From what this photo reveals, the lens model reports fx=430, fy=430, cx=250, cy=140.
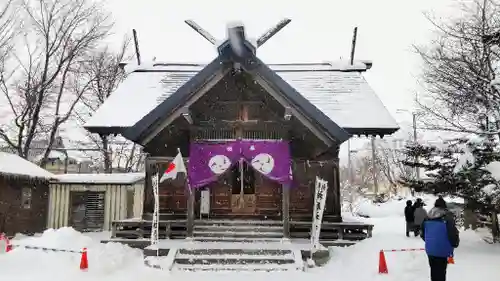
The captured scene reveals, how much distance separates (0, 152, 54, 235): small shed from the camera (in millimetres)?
19684

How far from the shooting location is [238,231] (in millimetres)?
14734

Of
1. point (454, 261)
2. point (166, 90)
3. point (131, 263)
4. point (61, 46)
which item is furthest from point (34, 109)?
point (454, 261)

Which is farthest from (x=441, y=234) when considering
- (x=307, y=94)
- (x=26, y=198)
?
(x=26, y=198)

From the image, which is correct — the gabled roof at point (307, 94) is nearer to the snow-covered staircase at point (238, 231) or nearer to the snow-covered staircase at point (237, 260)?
the snow-covered staircase at point (238, 231)

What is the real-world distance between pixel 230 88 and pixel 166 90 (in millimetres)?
4975

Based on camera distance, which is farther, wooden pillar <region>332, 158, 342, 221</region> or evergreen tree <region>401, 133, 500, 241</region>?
wooden pillar <region>332, 158, 342, 221</region>

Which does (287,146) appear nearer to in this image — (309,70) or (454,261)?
(454,261)

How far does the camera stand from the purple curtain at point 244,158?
13.8 metres

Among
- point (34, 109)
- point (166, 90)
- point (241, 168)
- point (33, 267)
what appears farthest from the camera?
point (34, 109)

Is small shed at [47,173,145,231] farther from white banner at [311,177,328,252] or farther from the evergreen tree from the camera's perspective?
the evergreen tree

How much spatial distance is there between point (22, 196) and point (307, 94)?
14642mm

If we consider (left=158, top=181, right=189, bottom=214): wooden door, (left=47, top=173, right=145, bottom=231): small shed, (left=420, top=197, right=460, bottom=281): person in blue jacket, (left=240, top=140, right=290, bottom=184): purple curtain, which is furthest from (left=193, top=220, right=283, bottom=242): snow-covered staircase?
(left=47, top=173, right=145, bottom=231): small shed

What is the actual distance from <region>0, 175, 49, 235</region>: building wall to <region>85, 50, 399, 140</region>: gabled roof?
6822 mm

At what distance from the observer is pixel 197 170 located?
14.0 m
